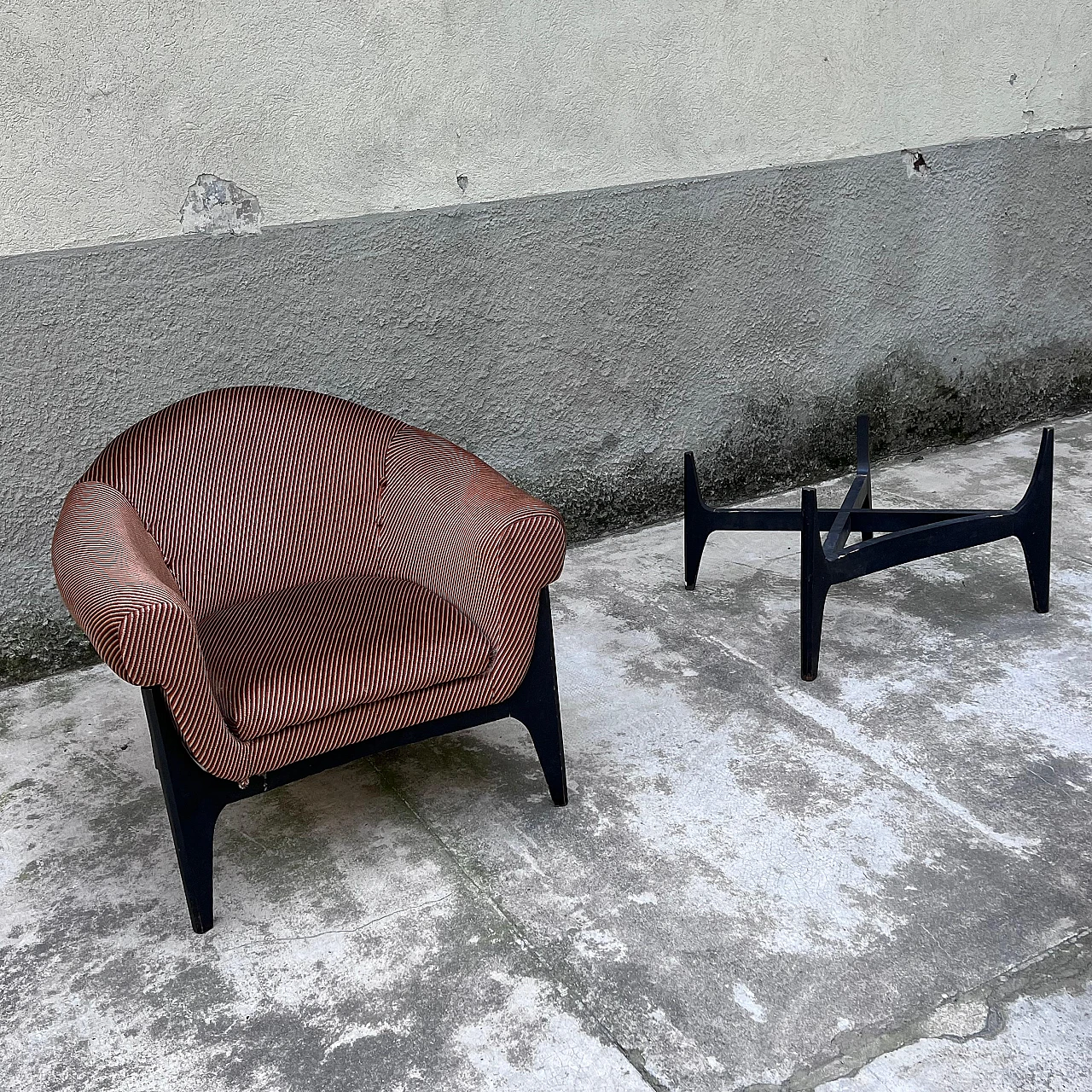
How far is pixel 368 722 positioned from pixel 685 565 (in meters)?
1.34

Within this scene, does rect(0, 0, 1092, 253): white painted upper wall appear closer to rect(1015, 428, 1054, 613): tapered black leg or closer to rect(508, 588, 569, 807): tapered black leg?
rect(1015, 428, 1054, 613): tapered black leg

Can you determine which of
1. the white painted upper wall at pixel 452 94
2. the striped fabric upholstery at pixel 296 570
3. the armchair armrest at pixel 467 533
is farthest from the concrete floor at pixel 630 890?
the white painted upper wall at pixel 452 94

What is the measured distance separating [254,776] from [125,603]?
0.38 m

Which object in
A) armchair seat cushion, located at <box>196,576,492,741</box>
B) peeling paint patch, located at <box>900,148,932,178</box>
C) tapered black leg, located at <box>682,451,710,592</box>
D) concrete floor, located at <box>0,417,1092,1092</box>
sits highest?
peeling paint patch, located at <box>900,148,932,178</box>

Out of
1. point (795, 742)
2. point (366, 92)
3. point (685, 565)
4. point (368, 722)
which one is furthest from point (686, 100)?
point (368, 722)

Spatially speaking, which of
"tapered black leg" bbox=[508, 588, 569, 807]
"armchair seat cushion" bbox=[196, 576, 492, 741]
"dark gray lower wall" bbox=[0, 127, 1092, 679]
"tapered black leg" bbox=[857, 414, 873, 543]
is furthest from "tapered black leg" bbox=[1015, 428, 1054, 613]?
"armchair seat cushion" bbox=[196, 576, 492, 741]

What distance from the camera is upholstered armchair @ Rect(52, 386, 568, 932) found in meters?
1.84

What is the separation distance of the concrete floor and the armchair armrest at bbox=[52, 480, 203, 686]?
0.50 meters

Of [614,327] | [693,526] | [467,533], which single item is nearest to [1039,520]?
[693,526]

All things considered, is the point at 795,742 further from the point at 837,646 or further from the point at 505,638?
the point at 505,638

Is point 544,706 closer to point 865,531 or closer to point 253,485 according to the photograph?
point 253,485

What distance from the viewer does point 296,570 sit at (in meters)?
2.40

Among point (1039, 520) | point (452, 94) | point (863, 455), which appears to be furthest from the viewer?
point (863, 455)

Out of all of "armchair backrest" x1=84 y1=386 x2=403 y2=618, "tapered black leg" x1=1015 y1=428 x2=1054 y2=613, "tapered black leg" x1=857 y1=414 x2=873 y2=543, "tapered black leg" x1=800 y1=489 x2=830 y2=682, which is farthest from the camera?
"tapered black leg" x1=857 y1=414 x2=873 y2=543
